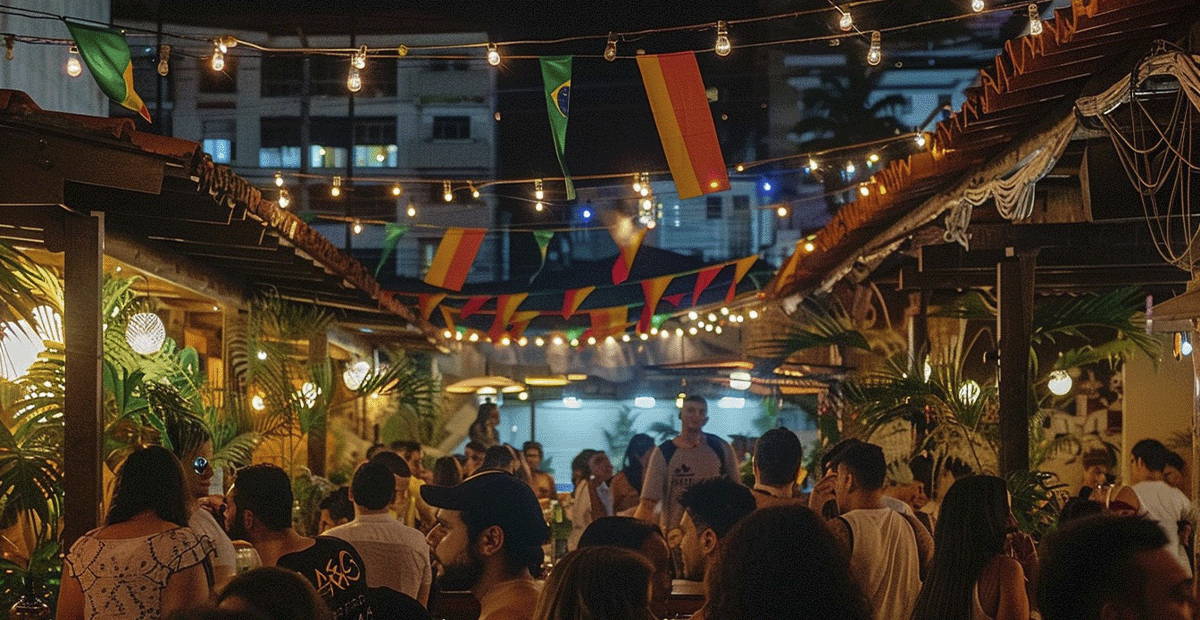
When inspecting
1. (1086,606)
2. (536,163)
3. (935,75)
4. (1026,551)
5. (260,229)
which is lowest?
(1026,551)

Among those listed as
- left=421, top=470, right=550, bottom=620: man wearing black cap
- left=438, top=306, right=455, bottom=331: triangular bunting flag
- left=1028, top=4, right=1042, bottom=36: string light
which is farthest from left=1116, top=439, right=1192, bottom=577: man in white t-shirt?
left=438, top=306, right=455, bottom=331: triangular bunting flag

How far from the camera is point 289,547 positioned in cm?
526

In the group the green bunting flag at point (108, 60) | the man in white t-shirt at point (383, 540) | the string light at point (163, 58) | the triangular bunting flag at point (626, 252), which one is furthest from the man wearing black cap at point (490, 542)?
the triangular bunting flag at point (626, 252)

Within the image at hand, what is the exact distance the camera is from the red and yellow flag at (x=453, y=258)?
16.1m

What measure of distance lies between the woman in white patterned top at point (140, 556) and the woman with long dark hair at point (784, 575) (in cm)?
259

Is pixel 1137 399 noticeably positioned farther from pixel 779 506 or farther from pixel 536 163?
pixel 536 163

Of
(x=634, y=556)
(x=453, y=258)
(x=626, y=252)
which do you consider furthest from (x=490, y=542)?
(x=626, y=252)

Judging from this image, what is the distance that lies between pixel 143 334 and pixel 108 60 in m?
2.44

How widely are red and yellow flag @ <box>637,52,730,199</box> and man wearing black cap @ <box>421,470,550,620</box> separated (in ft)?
17.3

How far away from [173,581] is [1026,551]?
13.6 ft

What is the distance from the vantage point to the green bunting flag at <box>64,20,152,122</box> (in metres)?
8.09

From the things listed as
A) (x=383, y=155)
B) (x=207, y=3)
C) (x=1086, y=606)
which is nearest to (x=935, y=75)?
(x=383, y=155)

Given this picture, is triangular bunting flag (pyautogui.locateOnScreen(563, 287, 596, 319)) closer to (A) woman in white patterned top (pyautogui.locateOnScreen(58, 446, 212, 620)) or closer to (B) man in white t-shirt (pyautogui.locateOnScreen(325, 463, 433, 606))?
(B) man in white t-shirt (pyautogui.locateOnScreen(325, 463, 433, 606))

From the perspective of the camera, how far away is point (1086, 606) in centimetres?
329
